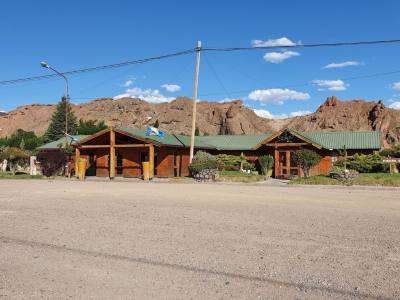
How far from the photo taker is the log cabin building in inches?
1268

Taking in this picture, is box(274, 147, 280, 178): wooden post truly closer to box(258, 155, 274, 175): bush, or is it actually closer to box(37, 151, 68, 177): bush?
box(258, 155, 274, 175): bush

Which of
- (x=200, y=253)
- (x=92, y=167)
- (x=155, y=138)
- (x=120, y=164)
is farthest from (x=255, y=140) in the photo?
(x=200, y=253)

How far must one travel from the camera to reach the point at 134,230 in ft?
30.7

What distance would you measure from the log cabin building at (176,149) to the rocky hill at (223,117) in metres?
75.9

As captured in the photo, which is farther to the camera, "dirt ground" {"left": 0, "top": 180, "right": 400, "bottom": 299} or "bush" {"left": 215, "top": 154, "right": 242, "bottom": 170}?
"bush" {"left": 215, "top": 154, "right": 242, "bottom": 170}

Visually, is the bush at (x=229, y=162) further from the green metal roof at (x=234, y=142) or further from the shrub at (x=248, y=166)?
the green metal roof at (x=234, y=142)

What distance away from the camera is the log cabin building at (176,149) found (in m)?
32.2

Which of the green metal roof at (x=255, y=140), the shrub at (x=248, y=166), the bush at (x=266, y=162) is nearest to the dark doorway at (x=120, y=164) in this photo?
the green metal roof at (x=255, y=140)

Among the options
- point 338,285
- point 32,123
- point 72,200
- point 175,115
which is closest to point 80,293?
point 338,285

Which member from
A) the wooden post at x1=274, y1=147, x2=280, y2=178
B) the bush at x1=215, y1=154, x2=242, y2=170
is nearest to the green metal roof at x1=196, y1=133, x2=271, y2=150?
the bush at x1=215, y1=154, x2=242, y2=170

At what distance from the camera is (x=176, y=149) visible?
35.2 metres

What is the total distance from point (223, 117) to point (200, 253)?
127550 millimetres

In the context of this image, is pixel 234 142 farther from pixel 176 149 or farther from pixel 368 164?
pixel 368 164

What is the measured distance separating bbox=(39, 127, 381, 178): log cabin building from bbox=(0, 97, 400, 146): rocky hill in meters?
75.9
